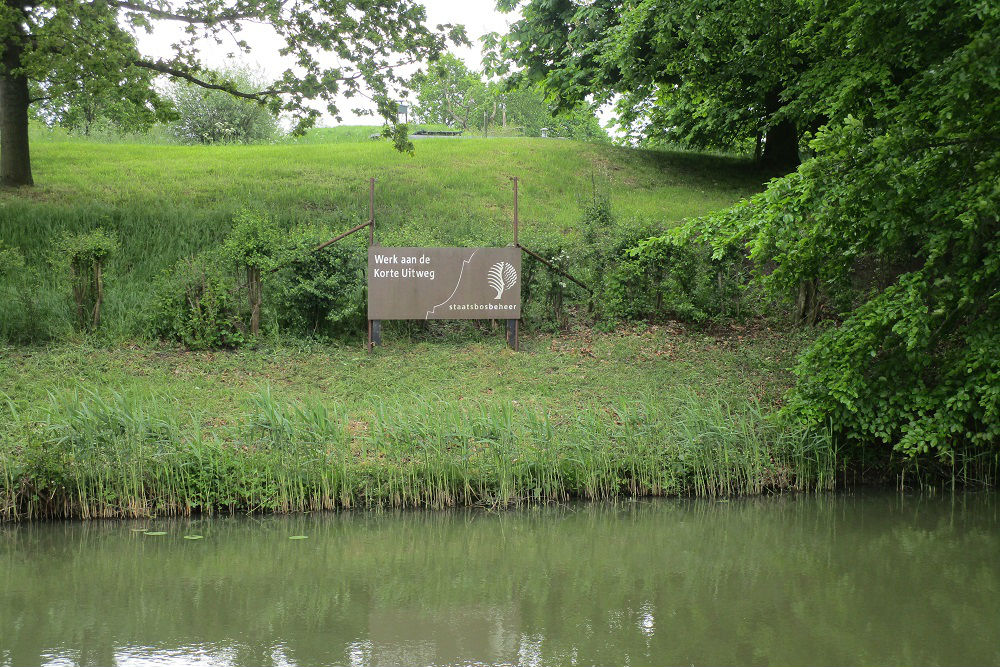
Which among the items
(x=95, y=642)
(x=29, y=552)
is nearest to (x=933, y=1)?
(x=95, y=642)

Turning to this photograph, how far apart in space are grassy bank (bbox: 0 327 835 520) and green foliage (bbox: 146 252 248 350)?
133 centimetres

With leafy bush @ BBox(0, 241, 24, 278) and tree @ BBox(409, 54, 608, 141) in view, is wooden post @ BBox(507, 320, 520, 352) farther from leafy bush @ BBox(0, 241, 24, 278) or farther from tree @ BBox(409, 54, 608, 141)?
tree @ BBox(409, 54, 608, 141)

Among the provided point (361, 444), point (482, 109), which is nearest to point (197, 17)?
point (361, 444)

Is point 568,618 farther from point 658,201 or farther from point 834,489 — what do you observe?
point 658,201

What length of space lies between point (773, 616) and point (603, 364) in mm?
7640

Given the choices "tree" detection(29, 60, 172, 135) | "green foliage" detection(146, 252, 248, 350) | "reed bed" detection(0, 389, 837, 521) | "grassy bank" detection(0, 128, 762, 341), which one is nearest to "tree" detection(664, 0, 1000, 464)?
"reed bed" detection(0, 389, 837, 521)

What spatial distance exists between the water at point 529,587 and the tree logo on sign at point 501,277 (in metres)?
6.01

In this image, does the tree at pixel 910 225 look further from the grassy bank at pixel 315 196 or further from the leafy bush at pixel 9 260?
the leafy bush at pixel 9 260

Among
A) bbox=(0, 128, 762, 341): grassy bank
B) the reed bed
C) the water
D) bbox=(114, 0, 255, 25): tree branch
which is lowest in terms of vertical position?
the water

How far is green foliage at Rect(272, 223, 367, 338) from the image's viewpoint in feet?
46.7

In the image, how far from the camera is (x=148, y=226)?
56.1 feet

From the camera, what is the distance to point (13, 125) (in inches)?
738

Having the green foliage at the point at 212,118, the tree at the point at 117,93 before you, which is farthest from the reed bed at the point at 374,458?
the green foliage at the point at 212,118

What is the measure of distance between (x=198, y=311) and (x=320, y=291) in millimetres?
Answer: 1896
